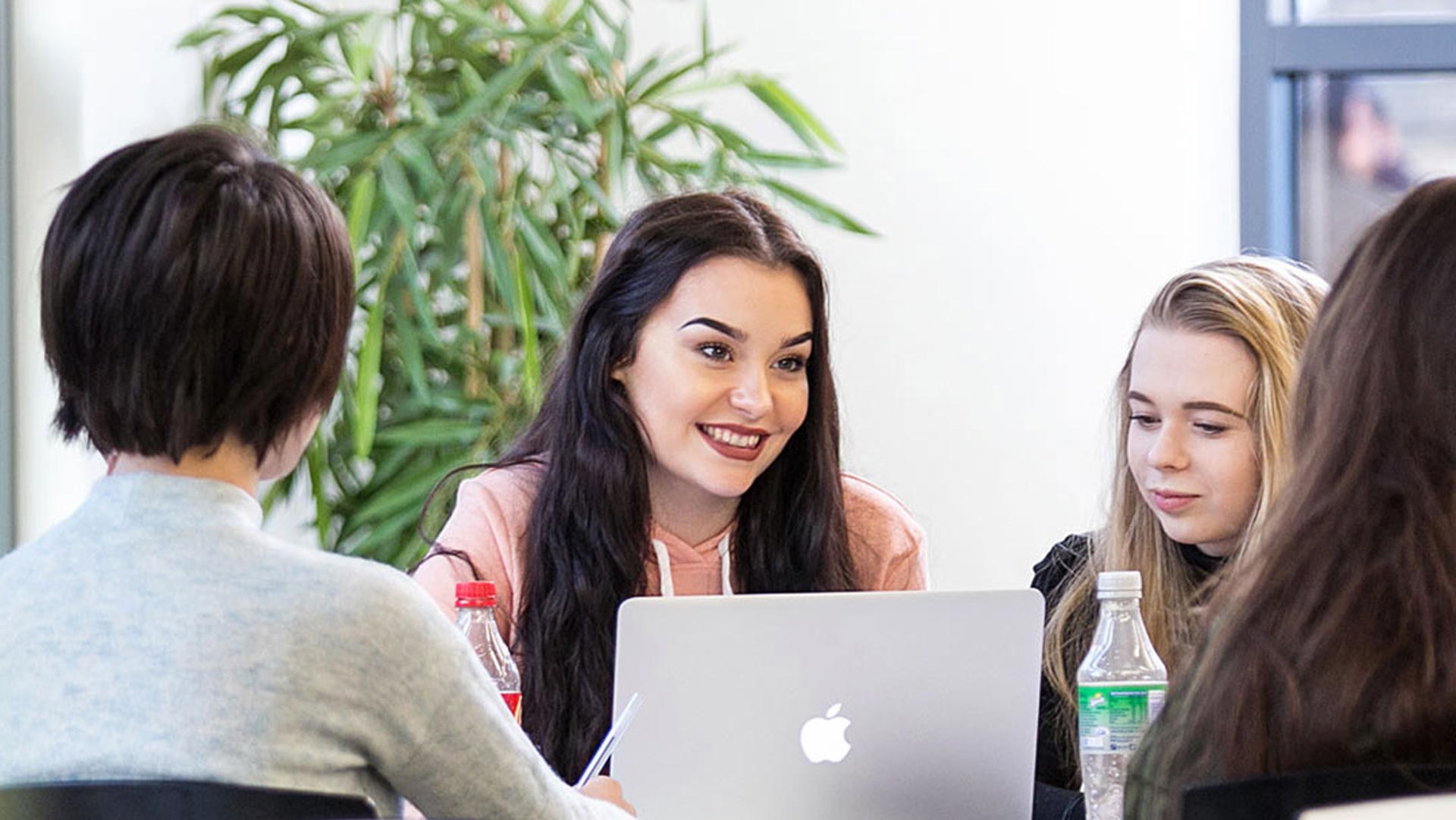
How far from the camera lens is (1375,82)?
12.8 feet

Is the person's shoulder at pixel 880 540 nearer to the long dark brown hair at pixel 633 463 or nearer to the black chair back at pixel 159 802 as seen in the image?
the long dark brown hair at pixel 633 463

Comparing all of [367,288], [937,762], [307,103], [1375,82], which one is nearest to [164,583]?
[937,762]

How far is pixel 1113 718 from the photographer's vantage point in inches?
68.7

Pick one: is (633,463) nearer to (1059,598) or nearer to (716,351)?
(716,351)

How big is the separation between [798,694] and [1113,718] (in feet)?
1.11

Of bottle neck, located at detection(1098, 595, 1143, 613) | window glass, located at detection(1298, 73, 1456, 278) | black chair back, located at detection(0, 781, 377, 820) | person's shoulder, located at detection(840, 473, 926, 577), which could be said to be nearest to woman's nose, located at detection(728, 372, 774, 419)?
person's shoulder, located at detection(840, 473, 926, 577)

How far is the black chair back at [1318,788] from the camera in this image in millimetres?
1079

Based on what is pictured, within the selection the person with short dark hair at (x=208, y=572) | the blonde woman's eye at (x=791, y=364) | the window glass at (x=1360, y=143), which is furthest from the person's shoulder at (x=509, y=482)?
the window glass at (x=1360, y=143)

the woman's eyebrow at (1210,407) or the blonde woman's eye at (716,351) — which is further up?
the blonde woman's eye at (716,351)

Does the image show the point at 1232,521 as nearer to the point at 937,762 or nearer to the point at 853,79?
the point at 937,762

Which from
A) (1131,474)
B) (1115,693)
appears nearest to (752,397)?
(1131,474)

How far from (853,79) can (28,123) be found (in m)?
1.72

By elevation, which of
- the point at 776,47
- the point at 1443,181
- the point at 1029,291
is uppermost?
the point at 776,47

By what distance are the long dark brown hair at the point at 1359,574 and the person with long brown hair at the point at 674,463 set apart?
1.04m
